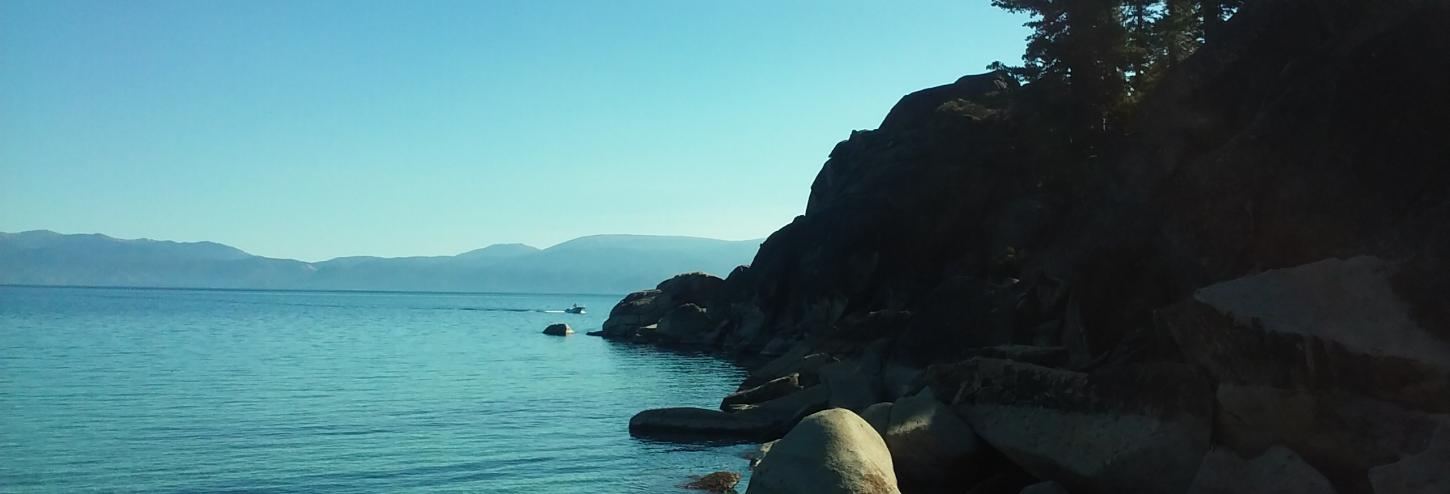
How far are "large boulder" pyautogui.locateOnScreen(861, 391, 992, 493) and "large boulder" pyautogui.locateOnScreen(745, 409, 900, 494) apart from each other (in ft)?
7.14

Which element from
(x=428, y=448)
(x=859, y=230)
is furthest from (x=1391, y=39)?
(x=859, y=230)

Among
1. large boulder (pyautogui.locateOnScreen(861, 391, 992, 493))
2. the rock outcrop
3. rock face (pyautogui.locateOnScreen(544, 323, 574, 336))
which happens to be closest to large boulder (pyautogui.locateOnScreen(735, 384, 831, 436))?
large boulder (pyautogui.locateOnScreen(861, 391, 992, 493))

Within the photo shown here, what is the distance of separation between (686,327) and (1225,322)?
70.7 metres

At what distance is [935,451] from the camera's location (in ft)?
61.8

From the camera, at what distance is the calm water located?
2275 cm

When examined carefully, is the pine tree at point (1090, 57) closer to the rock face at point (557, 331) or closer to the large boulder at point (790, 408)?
the large boulder at point (790, 408)

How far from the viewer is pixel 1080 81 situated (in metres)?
36.7

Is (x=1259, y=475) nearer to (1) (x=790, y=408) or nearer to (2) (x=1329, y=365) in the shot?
(2) (x=1329, y=365)

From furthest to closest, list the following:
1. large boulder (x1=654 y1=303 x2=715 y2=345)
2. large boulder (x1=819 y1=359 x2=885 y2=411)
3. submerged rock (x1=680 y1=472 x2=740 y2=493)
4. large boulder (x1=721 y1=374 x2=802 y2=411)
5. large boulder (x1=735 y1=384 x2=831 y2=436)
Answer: large boulder (x1=654 y1=303 x2=715 y2=345), large boulder (x1=721 y1=374 x2=802 y2=411), large boulder (x1=819 y1=359 x2=885 y2=411), large boulder (x1=735 y1=384 x2=831 y2=436), submerged rock (x1=680 y1=472 x2=740 y2=493)

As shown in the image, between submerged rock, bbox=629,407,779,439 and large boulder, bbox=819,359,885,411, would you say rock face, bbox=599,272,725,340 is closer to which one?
large boulder, bbox=819,359,885,411

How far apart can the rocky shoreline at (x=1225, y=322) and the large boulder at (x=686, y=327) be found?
52.2 meters

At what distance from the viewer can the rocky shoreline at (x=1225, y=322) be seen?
13.4 metres

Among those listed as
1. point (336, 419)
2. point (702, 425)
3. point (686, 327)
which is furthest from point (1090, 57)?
point (686, 327)

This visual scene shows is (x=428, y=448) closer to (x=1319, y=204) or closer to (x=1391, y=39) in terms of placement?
(x=1319, y=204)
